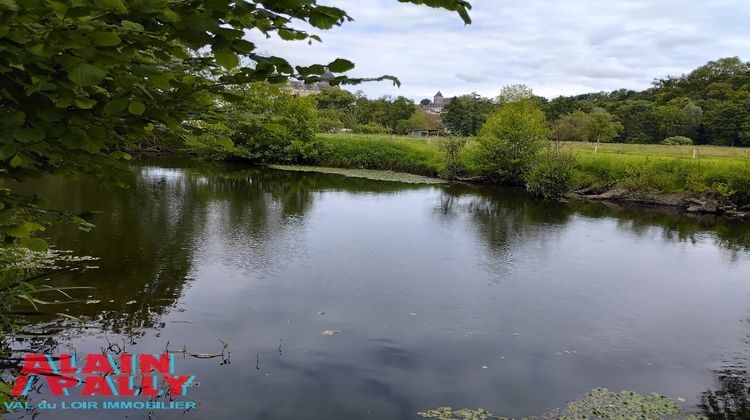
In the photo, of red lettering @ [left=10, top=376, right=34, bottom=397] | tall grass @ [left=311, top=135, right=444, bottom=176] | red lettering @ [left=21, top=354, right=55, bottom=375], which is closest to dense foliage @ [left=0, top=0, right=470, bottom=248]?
red lettering @ [left=10, top=376, right=34, bottom=397]

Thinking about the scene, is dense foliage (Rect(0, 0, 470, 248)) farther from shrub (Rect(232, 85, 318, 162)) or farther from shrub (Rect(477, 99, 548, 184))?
shrub (Rect(232, 85, 318, 162))

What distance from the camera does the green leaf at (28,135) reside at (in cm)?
184

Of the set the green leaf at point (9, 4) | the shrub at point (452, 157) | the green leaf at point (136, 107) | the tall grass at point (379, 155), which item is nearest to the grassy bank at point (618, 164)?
the tall grass at point (379, 155)

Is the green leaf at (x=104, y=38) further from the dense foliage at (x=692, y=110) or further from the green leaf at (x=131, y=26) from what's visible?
the dense foliage at (x=692, y=110)

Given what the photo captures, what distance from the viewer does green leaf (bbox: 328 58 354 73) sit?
2.10 meters

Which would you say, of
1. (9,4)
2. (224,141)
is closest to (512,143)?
(224,141)

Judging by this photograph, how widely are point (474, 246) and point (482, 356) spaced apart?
753 centimetres

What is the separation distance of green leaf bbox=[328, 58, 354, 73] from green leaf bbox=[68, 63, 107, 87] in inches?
33.9

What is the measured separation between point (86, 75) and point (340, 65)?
3.04 ft

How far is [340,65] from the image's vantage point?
2119mm

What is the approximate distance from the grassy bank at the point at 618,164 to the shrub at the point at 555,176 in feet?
1.96

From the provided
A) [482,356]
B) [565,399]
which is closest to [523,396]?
[565,399]

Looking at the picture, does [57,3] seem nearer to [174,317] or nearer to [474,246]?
[174,317]

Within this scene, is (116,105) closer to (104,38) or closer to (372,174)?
(104,38)
